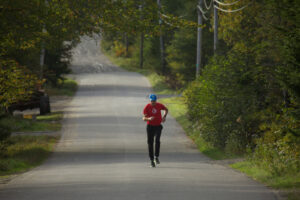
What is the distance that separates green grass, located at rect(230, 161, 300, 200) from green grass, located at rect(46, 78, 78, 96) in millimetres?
37073

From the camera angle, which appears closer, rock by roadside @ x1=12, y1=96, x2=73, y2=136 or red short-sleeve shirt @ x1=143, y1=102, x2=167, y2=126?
red short-sleeve shirt @ x1=143, y1=102, x2=167, y2=126

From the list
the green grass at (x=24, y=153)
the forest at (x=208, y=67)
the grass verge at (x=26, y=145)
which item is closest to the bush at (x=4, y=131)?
the forest at (x=208, y=67)

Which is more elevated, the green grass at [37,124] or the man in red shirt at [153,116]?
the man in red shirt at [153,116]

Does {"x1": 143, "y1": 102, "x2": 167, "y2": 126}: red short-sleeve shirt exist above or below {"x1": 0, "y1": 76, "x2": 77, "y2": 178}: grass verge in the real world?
above

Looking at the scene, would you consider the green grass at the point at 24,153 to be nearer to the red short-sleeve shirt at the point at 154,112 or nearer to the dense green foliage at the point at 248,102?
the red short-sleeve shirt at the point at 154,112

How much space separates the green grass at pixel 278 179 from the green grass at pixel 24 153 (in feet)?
21.6

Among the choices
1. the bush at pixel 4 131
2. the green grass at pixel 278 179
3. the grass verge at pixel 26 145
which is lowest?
the grass verge at pixel 26 145

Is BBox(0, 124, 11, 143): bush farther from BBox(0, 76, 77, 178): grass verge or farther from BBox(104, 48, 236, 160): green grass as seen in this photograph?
BBox(104, 48, 236, 160): green grass

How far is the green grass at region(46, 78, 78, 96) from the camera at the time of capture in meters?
52.4

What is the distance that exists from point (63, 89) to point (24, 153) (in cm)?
3353

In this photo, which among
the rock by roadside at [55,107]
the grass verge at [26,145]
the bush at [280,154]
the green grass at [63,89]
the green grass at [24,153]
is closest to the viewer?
the bush at [280,154]

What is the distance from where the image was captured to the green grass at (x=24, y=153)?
19.1m

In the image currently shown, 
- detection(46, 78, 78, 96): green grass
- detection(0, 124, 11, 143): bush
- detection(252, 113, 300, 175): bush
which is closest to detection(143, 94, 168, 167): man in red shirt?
detection(252, 113, 300, 175): bush

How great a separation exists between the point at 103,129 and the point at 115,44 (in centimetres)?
7464
